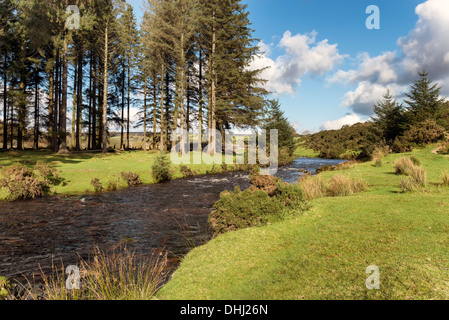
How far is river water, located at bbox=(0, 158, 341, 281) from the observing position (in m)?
7.18

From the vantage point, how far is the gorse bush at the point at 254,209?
8676 mm

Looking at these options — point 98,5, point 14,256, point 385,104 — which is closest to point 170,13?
point 98,5

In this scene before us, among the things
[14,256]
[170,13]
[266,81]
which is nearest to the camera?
[14,256]

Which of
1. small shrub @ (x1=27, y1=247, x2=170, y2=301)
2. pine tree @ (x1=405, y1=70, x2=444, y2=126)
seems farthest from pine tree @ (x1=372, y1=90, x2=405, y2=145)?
small shrub @ (x1=27, y1=247, x2=170, y2=301)

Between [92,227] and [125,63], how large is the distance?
41983 millimetres

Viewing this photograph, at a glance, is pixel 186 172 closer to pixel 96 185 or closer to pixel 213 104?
pixel 96 185

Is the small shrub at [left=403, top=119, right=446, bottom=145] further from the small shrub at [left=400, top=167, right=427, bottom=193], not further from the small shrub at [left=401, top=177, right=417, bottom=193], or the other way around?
the small shrub at [left=401, top=177, right=417, bottom=193]

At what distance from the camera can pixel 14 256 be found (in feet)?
23.3

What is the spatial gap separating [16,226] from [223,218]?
8313 millimetres

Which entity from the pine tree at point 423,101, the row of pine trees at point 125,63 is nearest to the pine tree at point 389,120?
the pine tree at point 423,101

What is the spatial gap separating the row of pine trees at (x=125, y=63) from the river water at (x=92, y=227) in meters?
19.6

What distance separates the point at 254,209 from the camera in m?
8.97

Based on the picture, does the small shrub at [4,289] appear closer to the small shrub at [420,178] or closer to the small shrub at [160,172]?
the small shrub at [420,178]
